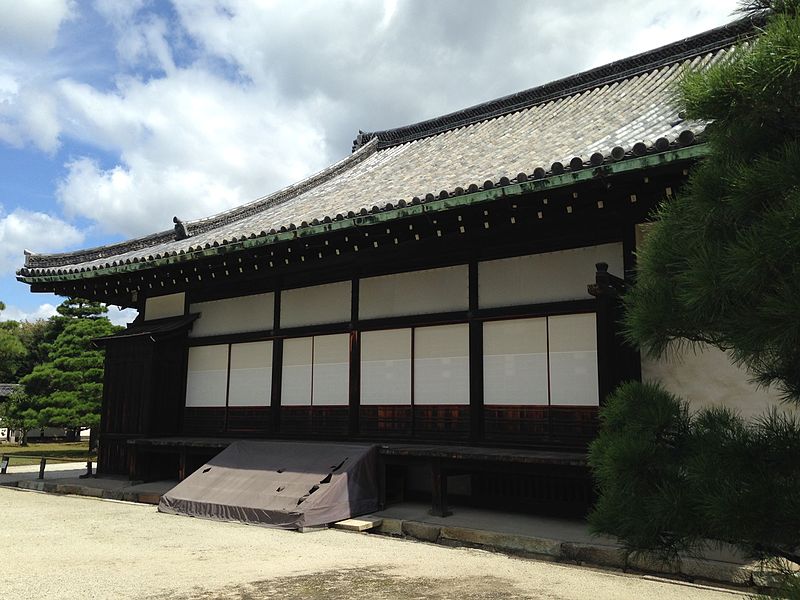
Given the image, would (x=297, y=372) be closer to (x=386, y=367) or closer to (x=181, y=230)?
(x=386, y=367)

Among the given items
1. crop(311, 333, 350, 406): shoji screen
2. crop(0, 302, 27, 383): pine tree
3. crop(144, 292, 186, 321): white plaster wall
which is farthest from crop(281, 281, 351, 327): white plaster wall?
crop(0, 302, 27, 383): pine tree

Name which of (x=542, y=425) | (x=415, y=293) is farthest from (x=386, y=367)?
(x=542, y=425)

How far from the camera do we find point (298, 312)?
10.1 m

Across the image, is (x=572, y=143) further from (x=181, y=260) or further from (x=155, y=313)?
(x=155, y=313)

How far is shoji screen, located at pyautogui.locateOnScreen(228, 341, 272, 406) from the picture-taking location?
33.9 feet

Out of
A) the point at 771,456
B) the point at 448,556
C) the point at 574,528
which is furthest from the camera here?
the point at 574,528

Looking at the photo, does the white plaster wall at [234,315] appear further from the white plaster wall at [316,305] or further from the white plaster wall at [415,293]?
the white plaster wall at [415,293]

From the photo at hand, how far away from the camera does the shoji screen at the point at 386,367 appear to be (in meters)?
8.85

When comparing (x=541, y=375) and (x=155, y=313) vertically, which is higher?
(x=155, y=313)

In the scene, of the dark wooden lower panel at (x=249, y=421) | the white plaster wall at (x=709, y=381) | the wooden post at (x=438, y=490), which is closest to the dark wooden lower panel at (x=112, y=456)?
the dark wooden lower panel at (x=249, y=421)

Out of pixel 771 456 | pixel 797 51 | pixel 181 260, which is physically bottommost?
pixel 771 456

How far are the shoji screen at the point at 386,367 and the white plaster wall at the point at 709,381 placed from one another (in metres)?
3.19

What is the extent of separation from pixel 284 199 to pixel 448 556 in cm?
991

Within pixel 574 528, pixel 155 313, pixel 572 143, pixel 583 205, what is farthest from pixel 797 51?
pixel 155 313
